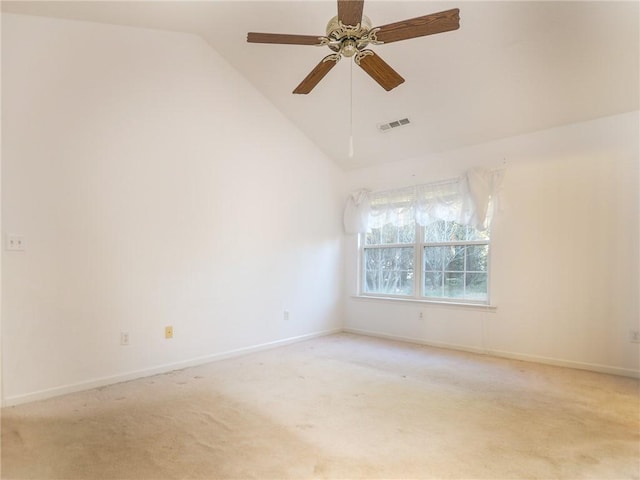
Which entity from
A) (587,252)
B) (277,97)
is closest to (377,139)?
(277,97)

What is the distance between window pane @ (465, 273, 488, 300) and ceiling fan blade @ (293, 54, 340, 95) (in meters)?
2.91

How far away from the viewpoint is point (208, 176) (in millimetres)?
3643

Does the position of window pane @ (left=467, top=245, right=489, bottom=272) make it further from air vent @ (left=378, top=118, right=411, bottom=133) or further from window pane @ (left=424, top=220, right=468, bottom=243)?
air vent @ (left=378, top=118, right=411, bottom=133)

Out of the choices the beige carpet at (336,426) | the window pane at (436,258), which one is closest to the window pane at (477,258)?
the window pane at (436,258)

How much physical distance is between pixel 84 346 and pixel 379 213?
12.1 ft

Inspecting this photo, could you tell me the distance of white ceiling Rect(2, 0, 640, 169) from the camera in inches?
105

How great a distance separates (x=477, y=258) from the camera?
13.5 feet

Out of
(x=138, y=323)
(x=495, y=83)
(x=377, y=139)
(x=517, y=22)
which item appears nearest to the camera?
(x=517, y=22)

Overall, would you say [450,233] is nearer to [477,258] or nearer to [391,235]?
[477,258]

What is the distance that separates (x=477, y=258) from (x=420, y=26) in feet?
9.54

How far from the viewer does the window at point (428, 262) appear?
4.13 meters

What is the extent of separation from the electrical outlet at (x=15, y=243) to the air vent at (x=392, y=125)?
12.0 feet

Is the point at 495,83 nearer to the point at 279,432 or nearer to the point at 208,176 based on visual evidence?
the point at 208,176

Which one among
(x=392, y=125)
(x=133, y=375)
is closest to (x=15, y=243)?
(x=133, y=375)
